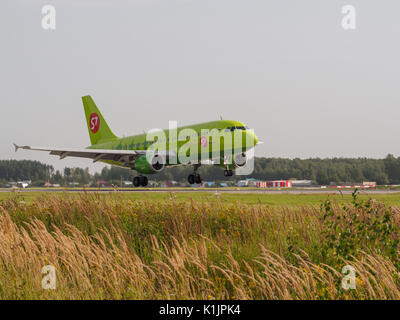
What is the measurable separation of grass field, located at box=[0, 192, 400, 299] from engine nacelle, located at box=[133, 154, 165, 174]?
2432 centimetres

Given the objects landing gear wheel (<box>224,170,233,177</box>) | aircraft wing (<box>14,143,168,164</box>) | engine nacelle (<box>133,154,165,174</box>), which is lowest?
landing gear wheel (<box>224,170,233,177</box>)

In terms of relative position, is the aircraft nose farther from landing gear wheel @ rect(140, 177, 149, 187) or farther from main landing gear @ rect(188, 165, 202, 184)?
landing gear wheel @ rect(140, 177, 149, 187)

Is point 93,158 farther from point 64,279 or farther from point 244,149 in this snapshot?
point 64,279

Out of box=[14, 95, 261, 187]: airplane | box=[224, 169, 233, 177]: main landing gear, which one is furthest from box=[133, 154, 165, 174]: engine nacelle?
box=[224, 169, 233, 177]: main landing gear

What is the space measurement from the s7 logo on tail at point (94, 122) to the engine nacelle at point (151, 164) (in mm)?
24168

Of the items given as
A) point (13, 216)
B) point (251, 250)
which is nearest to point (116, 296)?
point (251, 250)

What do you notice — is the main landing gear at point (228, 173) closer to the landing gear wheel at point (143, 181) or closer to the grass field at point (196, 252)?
the landing gear wheel at point (143, 181)

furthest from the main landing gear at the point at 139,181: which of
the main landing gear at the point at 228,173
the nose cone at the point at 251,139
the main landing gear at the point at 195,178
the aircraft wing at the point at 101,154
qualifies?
the nose cone at the point at 251,139

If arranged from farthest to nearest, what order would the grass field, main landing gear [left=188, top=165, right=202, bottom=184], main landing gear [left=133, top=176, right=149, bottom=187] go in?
main landing gear [left=133, top=176, right=149, bottom=187] < main landing gear [left=188, top=165, right=202, bottom=184] < the grass field

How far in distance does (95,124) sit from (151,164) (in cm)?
2633

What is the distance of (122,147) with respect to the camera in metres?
56.6

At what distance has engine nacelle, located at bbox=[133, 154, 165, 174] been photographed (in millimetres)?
43938

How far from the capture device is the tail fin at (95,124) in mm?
65750
